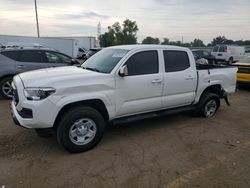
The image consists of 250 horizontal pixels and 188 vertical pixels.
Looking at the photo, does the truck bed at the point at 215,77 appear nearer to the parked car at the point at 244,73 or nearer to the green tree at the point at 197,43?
the parked car at the point at 244,73

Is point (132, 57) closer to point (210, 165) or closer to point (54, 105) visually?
point (54, 105)

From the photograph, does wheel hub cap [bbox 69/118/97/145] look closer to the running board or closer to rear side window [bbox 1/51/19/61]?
the running board

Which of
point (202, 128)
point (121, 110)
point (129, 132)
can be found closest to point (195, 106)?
point (202, 128)

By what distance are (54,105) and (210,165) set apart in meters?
A: 2.67

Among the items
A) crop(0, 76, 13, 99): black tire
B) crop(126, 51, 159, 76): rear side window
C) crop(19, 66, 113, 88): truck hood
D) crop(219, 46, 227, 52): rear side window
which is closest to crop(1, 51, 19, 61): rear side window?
crop(0, 76, 13, 99): black tire

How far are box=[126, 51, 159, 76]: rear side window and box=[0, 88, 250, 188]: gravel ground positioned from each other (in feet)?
4.44

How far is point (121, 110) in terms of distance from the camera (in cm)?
472

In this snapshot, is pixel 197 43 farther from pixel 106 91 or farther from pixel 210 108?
pixel 106 91

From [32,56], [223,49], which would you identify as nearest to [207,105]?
[32,56]

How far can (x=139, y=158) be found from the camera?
4152 mm

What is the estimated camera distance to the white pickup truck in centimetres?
396

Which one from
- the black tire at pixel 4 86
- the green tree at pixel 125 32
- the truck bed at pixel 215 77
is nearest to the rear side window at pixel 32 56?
the black tire at pixel 4 86

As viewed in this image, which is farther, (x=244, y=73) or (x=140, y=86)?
(x=244, y=73)

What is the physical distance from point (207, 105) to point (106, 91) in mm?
3223
